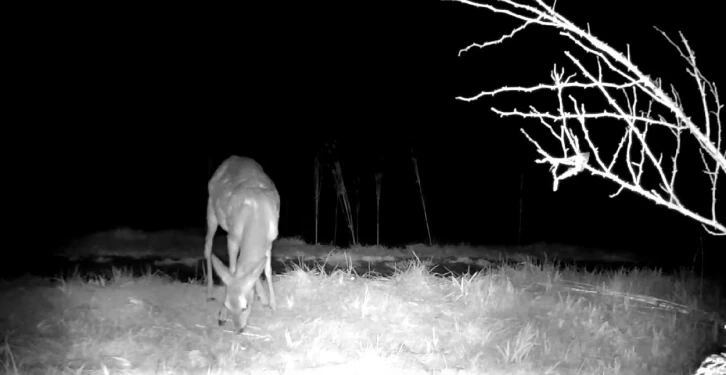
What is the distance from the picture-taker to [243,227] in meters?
7.07

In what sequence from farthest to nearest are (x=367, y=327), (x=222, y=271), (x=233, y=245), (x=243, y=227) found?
(x=233, y=245), (x=243, y=227), (x=367, y=327), (x=222, y=271)

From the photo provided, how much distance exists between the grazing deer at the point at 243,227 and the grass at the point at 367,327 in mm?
309

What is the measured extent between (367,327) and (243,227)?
6.21ft

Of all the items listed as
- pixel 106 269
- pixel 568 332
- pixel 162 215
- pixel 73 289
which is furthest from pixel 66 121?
pixel 568 332

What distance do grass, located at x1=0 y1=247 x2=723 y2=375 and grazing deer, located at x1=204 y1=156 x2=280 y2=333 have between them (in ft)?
1.01

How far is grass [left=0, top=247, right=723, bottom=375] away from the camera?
5.29m

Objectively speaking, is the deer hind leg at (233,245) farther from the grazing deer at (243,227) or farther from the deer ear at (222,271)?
the deer ear at (222,271)

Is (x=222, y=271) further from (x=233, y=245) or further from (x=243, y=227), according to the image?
(x=233, y=245)

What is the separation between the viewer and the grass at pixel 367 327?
529 cm

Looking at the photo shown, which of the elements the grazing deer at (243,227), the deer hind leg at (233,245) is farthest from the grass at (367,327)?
the deer hind leg at (233,245)

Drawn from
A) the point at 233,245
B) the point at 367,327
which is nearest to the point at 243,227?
the point at 233,245

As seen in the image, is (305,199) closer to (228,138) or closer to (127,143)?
(228,138)

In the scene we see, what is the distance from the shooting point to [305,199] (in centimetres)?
1861

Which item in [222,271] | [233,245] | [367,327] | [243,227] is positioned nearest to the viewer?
[222,271]
